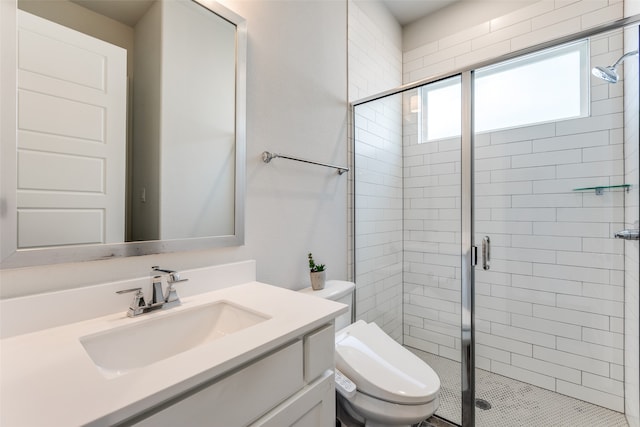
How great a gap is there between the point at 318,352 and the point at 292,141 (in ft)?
3.39

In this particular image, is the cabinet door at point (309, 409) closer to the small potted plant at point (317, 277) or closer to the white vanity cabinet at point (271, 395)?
the white vanity cabinet at point (271, 395)

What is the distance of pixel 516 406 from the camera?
1.65m

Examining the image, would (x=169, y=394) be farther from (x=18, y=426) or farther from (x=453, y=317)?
(x=453, y=317)

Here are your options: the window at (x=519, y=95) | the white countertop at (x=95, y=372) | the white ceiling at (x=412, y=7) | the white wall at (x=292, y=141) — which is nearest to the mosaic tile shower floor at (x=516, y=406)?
the white wall at (x=292, y=141)

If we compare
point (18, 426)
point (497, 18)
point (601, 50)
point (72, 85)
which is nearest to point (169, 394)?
point (18, 426)

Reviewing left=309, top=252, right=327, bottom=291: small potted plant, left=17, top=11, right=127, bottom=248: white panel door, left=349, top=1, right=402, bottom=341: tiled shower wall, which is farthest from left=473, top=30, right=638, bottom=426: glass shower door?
left=17, top=11, right=127, bottom=248: white panel door

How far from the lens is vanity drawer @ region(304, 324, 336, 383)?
31.9 inches

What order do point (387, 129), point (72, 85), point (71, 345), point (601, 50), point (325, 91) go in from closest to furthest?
point (71, 345) < point (72, 85) < point (601, 50) < point (325, 91) < point (387, 129)

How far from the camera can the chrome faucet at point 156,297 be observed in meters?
0.87

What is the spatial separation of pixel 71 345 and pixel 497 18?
9.44 feet

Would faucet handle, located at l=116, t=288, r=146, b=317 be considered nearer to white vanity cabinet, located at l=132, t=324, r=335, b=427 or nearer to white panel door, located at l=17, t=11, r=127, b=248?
white panel door, located at l=17, t=11, r=127, b=248

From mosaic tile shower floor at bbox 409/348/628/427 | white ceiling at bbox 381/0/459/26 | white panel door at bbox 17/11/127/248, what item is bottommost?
mosaic tile shower floor at bbox 409/348/628/427

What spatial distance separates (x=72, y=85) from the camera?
83 centimetres

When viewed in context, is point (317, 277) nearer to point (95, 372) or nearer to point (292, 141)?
point (292, 141)
